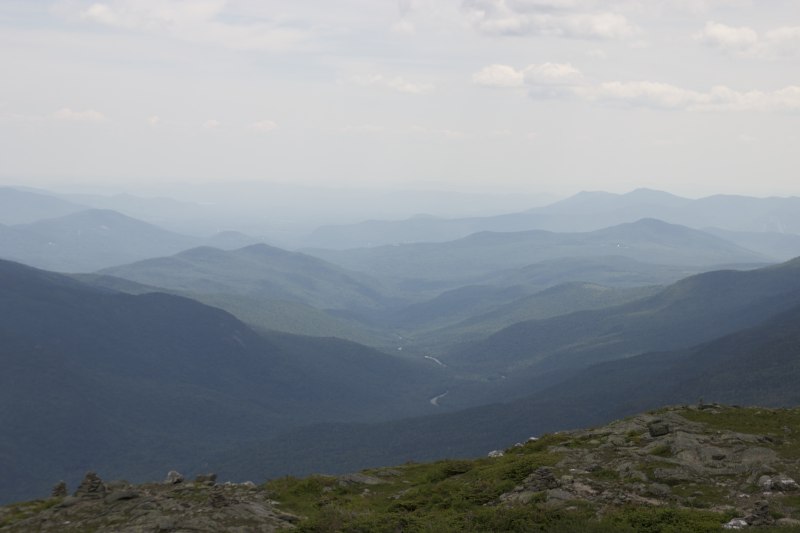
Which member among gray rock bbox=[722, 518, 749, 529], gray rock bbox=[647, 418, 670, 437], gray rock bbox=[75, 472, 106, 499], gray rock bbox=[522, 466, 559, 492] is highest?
gray rock bbox=[722, 518, 749, 529]

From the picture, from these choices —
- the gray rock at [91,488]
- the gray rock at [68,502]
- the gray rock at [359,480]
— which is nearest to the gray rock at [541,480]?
the gray rock at [359,480]

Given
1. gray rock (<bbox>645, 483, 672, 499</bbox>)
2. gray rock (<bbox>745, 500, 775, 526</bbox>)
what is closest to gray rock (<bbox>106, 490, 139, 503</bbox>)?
gray rock (<bbox>645, 483, 672, 499</bbox>)

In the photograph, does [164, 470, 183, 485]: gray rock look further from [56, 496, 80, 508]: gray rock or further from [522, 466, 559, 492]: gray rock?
[522, 466, 559, 492]: gray rock

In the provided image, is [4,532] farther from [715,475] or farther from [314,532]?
[715,475]

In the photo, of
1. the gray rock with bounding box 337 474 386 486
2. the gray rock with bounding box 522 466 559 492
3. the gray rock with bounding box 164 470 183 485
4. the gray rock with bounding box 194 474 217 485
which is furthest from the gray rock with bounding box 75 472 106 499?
the gray rock with bounding box 522 466 559 492

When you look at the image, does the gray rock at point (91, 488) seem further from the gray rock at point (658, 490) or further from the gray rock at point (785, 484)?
the gray rock at point (785, 484)

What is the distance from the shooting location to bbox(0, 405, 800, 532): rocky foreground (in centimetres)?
2925

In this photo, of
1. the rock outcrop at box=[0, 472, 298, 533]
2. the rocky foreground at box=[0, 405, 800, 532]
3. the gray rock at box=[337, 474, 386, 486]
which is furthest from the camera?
the gray rock at box=[337, 474, 386, 486]

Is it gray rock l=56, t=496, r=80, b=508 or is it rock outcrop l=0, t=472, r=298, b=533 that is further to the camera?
gray rock l=56, t=496, r=80, b=508

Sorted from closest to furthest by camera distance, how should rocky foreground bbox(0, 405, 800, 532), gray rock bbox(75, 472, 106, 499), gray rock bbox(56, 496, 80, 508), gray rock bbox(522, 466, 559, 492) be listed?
rocky foreground bbox(0, 405, 800, 532), gray rock bbox(522, 466, 559, 492), gray rock bbox(56, 496, 80, 508), gray rock bbox(75, 472, 106, 499)

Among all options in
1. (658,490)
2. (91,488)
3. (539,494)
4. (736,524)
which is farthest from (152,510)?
(736,524)

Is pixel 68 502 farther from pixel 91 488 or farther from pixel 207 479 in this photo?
pixel 207 479

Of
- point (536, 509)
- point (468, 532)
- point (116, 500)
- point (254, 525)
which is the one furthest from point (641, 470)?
point (116, 500)

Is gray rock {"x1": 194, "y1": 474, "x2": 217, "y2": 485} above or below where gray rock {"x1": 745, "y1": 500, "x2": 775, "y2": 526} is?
below
